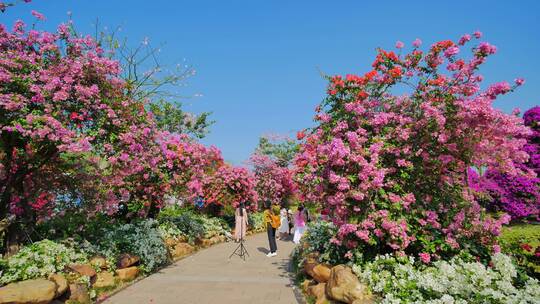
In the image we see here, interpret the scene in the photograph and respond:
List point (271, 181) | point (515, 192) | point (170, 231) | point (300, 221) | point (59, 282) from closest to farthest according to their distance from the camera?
1. point (59, 282)
2. point (170, 231)
3. point (300, 221)
4. point (515, 192)
5. point (271, 181)

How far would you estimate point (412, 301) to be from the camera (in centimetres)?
582

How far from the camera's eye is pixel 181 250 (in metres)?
13.0

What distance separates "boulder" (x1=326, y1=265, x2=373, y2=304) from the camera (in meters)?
6.36

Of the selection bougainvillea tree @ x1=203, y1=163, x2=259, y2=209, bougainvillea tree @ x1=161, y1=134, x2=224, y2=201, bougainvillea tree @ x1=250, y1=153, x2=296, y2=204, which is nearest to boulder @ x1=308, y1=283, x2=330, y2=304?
bougainvillea tree @ x1=161, y1=134, x2=224, y2=201

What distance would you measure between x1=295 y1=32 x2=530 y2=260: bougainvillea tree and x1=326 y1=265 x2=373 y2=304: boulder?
0.70 metres

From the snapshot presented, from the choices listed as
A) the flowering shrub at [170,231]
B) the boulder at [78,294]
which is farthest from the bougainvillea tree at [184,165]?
the boulder at [78,294]

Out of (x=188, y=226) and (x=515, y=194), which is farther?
(x=515, y=194)

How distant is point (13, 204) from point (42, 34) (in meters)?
3.95

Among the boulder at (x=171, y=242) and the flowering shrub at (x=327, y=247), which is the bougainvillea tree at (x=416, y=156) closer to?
the flowering shrub at (x=327, y=247)

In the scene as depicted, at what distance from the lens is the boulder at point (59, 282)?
6758 millimetres

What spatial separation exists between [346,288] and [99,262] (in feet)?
17.4

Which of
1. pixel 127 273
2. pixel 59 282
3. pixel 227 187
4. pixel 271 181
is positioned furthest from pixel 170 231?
pixel 271 181

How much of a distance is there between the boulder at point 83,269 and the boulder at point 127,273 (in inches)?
33.1

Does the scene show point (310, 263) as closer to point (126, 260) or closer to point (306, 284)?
point (306, 284)
